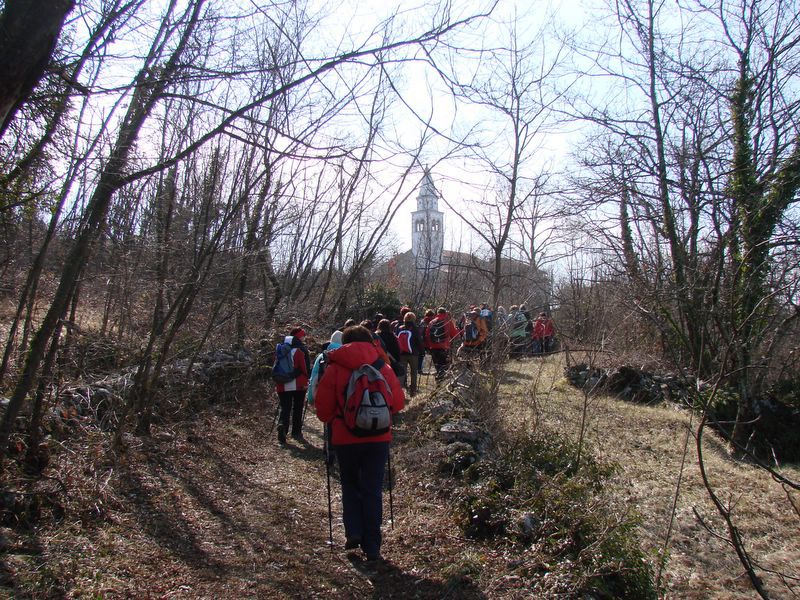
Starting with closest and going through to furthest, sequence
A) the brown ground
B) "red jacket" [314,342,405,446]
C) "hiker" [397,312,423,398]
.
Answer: the brown ground
"red jacket" [314,342,405,446]
"hiker" [397,312,423,398]

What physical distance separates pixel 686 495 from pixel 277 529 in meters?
5.29

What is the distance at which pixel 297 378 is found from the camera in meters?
8.49

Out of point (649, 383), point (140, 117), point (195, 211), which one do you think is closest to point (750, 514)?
point (649, 383)

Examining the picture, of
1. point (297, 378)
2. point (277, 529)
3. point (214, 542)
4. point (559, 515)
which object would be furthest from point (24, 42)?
point (297, 378)

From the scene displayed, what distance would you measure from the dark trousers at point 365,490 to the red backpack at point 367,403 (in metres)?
0.20

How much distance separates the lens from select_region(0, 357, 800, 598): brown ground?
13.3ft

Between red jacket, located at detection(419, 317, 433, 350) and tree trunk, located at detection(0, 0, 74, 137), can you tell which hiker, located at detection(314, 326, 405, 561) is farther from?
red jacket, located at detection(419, 317, 433, 350)

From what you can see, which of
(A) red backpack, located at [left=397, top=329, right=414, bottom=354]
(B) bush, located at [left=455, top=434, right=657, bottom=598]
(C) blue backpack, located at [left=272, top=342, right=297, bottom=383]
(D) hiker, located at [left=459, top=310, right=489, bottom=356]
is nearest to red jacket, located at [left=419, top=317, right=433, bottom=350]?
(A) red backpack, located at [left=397, top=329, right=414, bottom=354]

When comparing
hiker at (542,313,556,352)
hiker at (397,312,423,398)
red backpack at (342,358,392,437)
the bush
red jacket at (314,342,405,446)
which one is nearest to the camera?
the bush

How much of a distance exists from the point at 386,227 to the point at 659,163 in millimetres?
10511

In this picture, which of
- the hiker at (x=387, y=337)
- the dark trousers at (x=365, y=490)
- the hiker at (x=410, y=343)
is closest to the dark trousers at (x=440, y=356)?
the hiker at (x=410, y=343)

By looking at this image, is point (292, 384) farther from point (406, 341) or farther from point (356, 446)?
point (356, 446)

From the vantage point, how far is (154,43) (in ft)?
18.2

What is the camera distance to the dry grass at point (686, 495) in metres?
5.53
